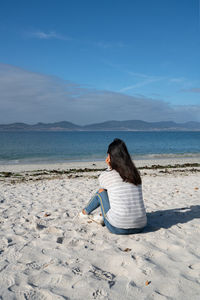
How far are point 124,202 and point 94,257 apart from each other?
0.92 metres

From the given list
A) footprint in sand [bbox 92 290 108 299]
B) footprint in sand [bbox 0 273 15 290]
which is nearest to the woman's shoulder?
footprint in sand [bbox 92 290 108 299]

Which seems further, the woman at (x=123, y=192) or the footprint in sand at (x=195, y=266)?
the woman at (x=123, y=192)

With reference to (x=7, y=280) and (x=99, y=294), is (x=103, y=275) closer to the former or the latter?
(x=99, y=294)

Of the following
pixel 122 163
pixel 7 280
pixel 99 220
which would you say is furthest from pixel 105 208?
pixel 7 280

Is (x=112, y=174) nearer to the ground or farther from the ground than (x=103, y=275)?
farther from the ground

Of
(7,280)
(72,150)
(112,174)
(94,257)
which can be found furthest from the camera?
(72,150)

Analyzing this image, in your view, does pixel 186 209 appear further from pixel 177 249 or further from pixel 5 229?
pixel 5 229

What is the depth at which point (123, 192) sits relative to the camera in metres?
3.99

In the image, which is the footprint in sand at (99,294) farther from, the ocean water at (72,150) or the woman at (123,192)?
the ocean water at (72,150)

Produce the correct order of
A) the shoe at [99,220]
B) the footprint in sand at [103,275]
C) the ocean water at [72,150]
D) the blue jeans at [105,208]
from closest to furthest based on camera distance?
the footprint in sand at [103,275], the blue jeans at [105,208], the shoe at [99,220], the ocean water at [72,150]

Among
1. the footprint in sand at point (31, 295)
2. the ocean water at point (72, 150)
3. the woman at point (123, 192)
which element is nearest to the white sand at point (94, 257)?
the footprint in sand at point (31, 295)

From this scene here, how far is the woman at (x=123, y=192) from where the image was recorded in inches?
156

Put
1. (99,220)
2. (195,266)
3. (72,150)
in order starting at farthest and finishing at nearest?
(72,150), (99,220), (195,266)

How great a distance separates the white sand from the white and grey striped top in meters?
0.27
